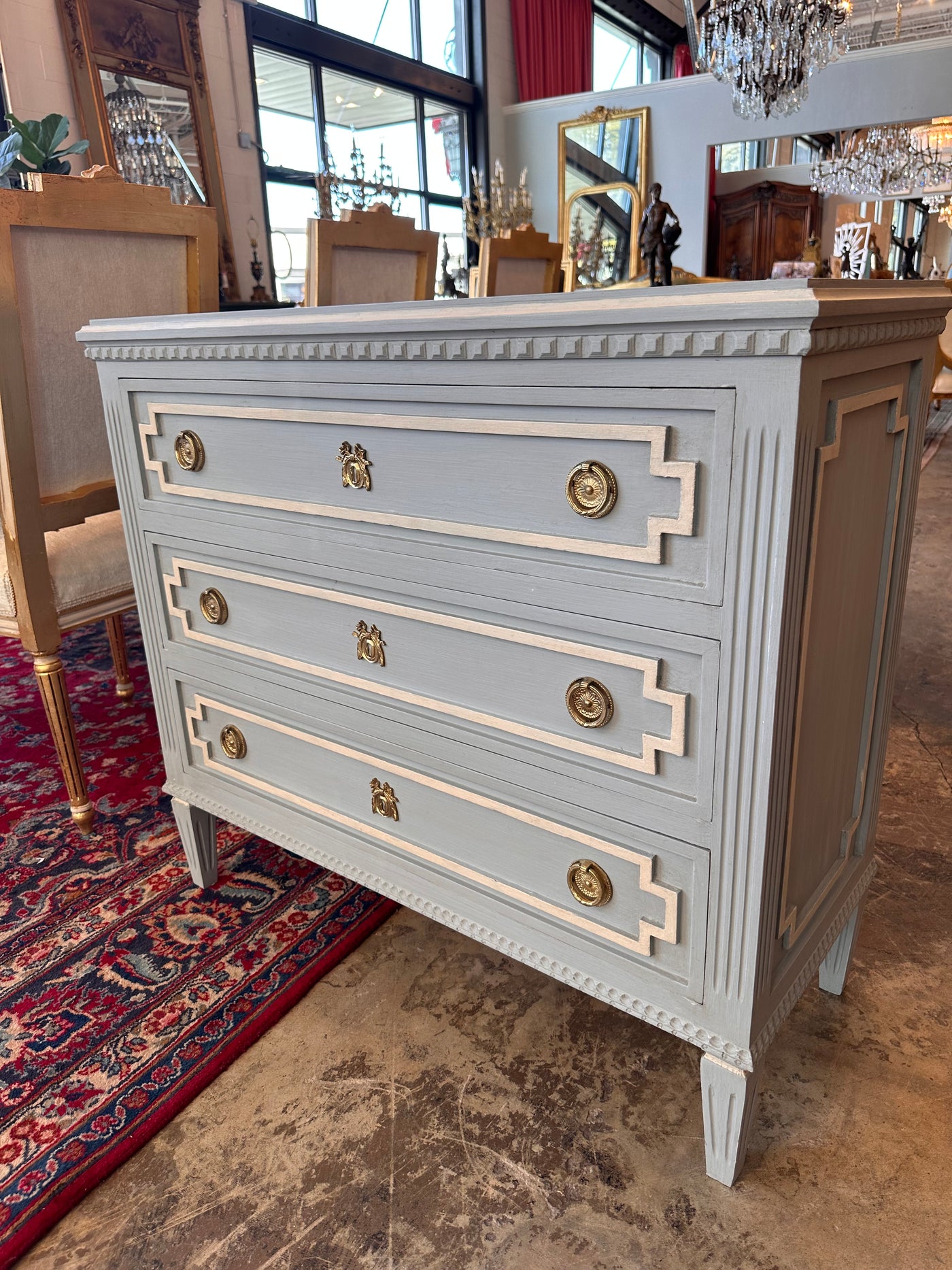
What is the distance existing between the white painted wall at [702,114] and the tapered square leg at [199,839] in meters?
7.70

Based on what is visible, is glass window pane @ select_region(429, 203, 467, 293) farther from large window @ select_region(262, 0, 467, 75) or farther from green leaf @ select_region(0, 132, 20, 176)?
green leaf @ select_region(0, 132, 20, 176)

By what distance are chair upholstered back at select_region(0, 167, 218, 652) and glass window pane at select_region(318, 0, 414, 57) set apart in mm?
5736

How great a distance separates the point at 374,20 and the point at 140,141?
314cm

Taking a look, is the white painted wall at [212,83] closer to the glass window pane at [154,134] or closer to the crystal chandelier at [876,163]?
the glass window pane at [154,134]

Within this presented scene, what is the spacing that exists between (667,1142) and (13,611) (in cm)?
155

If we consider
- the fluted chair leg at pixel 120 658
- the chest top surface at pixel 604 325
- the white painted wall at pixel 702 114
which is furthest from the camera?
the white painted wall at pixel 702 114

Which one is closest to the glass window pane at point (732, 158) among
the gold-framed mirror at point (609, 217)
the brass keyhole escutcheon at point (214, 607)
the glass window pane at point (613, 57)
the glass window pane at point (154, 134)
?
the glass window pane at point (613, 57)

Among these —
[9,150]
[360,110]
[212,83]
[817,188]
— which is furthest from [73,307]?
[817,188]

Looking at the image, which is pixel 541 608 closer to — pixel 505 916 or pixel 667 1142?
pixel 505 916

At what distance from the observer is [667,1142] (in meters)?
1.11

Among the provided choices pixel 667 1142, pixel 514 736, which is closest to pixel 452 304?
pixel 514 736

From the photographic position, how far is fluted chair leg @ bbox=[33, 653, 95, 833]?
1.78 meters

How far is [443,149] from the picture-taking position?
785 centimetres

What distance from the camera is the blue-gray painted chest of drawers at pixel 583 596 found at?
79 centimetres
